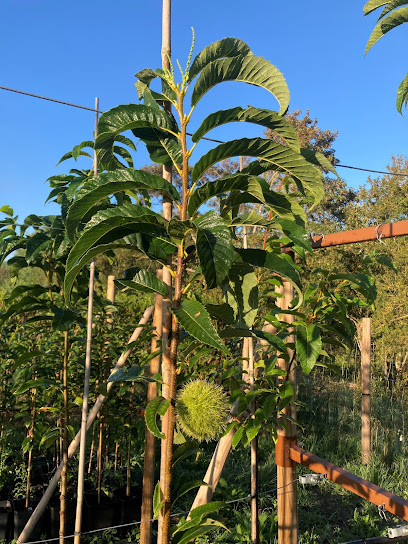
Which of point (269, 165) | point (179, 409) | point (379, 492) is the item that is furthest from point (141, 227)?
point (379, 492)

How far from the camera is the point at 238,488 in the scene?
3.13 metres

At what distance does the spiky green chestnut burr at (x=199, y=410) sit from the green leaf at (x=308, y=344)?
0.37 metres

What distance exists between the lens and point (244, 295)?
1.06 m

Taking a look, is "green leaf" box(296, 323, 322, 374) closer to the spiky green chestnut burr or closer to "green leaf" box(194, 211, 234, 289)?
the spiky green chestnut burr

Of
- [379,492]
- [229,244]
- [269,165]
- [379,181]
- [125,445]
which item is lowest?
[125,445]

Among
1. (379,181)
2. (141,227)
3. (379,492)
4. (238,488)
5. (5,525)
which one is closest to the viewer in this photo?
(141,227)

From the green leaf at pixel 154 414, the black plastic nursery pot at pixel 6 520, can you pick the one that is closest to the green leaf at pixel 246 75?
the green leaf at pixel 154 414

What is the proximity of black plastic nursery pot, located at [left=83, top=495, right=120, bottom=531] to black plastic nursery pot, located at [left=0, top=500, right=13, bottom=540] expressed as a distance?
0.42 metres

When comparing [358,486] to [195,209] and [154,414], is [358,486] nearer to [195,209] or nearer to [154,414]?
[154,414]

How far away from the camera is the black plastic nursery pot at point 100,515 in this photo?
2.74m

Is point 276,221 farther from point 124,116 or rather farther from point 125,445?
point 125,445

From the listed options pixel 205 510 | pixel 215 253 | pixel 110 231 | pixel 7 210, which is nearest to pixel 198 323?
pixel 215 253

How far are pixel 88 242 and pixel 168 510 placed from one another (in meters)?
0.62

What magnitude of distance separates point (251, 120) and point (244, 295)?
1.26 feet
